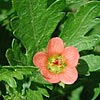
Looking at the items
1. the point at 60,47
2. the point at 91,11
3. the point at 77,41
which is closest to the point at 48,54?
the point at 60,47

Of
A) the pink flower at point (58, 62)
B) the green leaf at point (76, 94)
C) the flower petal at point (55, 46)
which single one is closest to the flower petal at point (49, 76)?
the pink flower at point (58, 62)

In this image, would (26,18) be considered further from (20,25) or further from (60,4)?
(60,4)

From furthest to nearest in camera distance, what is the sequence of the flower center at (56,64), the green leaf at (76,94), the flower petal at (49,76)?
the green leaf at (76,94)
the flower center at (56,64)
the flower petal at (49,76)

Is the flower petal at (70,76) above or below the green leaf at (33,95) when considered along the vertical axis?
above

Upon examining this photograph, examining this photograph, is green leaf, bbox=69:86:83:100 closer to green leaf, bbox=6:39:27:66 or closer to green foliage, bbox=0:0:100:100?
green foliage, bbox=0:0:100:100

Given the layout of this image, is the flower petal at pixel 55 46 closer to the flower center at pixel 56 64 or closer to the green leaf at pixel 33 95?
the flower center at pixel 56 64

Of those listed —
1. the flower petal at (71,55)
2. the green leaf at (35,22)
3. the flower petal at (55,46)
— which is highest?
the green leaf at (35,22)

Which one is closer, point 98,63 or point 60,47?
point 60,47

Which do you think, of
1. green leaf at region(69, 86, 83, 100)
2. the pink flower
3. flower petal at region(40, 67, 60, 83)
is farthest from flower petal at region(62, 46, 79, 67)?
green leaf at region(69, 86, 83, 100)
